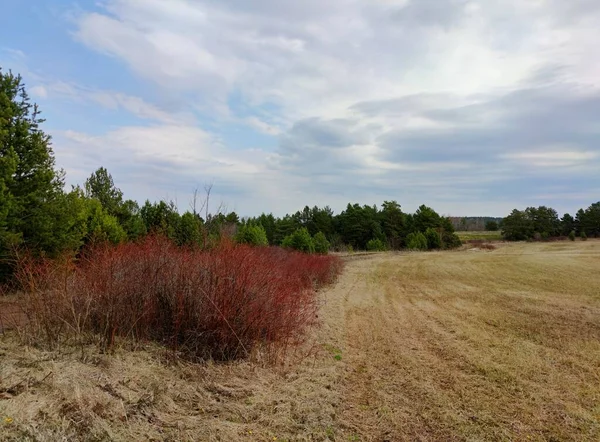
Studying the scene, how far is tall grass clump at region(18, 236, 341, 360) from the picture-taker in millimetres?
5609

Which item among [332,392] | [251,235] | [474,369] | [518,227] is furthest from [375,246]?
[332,392]

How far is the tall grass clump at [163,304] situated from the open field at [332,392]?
361 millimetres

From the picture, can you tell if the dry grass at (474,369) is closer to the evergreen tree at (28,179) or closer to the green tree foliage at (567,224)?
the evergreen tree at (28,179)

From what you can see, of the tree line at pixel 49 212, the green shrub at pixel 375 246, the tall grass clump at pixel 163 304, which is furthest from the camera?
the green shrub at pixel 375 246

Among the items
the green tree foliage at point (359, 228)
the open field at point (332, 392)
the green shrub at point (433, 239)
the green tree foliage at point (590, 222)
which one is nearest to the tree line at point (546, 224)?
the green tree foliage at point (590, 222)

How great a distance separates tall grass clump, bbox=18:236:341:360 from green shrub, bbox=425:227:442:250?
1952 inches

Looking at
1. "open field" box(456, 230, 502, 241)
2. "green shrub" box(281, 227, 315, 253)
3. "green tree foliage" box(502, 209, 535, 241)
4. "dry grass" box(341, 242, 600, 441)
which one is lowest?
"dry grass" box(341, 242, 600, 441)

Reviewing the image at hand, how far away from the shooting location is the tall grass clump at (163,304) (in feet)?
18.4

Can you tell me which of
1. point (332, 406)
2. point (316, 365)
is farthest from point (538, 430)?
point (316, 365)

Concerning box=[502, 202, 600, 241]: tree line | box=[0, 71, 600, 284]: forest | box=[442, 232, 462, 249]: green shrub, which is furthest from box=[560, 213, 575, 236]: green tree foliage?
box=[0, 71, 600, 284]: forest

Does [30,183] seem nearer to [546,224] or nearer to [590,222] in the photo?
[546,224]

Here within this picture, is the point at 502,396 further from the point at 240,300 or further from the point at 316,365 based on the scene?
the point at 240,300

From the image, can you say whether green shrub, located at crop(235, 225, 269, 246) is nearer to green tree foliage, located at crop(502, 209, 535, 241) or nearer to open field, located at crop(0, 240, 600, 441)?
open field, located at crop(0, 240, 600, 441)

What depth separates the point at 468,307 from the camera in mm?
12234
